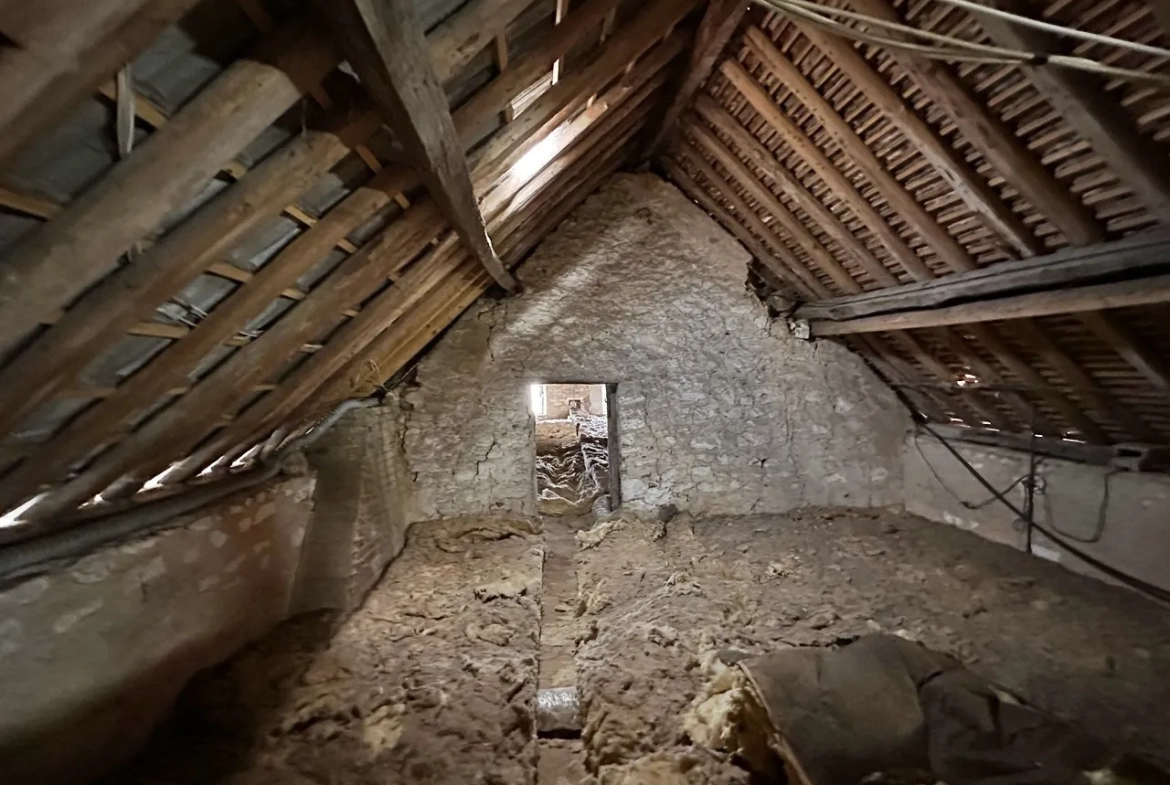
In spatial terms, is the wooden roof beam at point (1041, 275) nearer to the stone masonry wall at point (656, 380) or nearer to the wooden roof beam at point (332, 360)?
the stone masonry wall at point (656, 380)

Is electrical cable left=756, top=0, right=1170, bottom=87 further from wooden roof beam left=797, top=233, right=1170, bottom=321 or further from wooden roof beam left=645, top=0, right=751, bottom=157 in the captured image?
wooden roof beam left=645, top=0, right=751, bottom=157

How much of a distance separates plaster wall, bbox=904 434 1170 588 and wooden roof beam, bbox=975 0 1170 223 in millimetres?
2225

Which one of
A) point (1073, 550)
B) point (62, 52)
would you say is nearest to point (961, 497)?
point (1073, 550)

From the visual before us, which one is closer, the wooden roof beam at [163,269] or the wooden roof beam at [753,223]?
the wooden roof beam at [163,269]

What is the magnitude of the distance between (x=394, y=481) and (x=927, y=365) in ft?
13.3

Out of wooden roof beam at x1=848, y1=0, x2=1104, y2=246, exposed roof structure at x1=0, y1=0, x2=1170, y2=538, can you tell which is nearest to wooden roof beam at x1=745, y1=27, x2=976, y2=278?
exposed roof structure at x1=0, y1=0, x2=1170, y2=538

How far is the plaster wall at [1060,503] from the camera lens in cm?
357

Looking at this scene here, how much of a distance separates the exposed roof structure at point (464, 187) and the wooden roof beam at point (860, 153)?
1 centimetres

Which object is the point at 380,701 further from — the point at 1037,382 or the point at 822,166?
the point at 1037,382

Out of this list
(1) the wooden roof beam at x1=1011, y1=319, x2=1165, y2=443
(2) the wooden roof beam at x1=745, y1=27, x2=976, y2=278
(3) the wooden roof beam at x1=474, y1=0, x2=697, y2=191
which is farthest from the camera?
(1) the wooden roof beam at x1=1011, y1=319, x2=1165, y2=443

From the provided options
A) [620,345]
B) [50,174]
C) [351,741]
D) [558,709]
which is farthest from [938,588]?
[50,174]

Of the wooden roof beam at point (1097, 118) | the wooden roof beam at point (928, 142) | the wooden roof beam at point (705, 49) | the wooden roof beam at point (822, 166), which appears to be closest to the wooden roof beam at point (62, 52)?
the wooden roof beam at point (1097, 118)

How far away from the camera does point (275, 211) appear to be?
1.56 metres

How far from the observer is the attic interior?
56.1 inches
